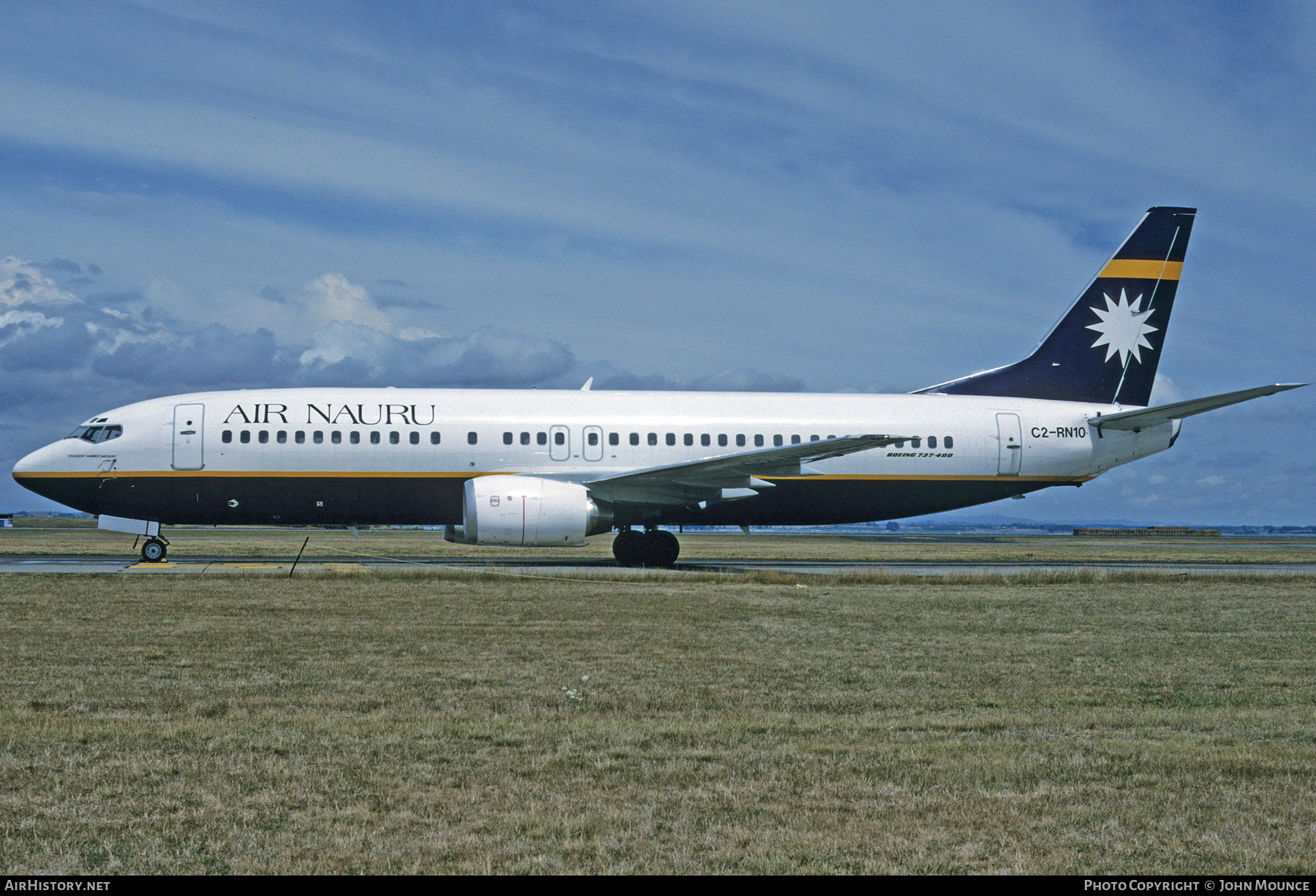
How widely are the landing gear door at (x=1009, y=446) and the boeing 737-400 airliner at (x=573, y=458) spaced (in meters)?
0.04

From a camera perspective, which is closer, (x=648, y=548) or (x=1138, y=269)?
(x=648, y=548)

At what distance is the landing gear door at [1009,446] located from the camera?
92.8 ft

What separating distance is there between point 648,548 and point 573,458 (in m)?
3.01

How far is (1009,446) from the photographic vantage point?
2830 cm

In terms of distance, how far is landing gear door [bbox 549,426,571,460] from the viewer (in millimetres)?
25844

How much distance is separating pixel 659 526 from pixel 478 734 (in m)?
20.6

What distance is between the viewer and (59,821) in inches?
203

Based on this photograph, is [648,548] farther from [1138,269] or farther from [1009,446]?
[1138,269]

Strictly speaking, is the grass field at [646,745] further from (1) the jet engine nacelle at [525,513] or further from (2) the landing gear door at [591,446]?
(2) the landing gear door at [591,446]

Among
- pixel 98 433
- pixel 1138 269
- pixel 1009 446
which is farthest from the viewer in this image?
pixel 1138 269

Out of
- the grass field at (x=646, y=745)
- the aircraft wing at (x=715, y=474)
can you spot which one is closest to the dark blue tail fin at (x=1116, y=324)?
the aircraft wing at (x=715, y=474)

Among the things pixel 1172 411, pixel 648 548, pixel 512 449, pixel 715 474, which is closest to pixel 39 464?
pixel 512 449

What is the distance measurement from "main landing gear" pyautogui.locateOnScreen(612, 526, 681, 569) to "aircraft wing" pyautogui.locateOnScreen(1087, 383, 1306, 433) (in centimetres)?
1181

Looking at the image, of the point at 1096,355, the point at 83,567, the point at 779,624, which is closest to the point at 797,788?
the point at 779,624
